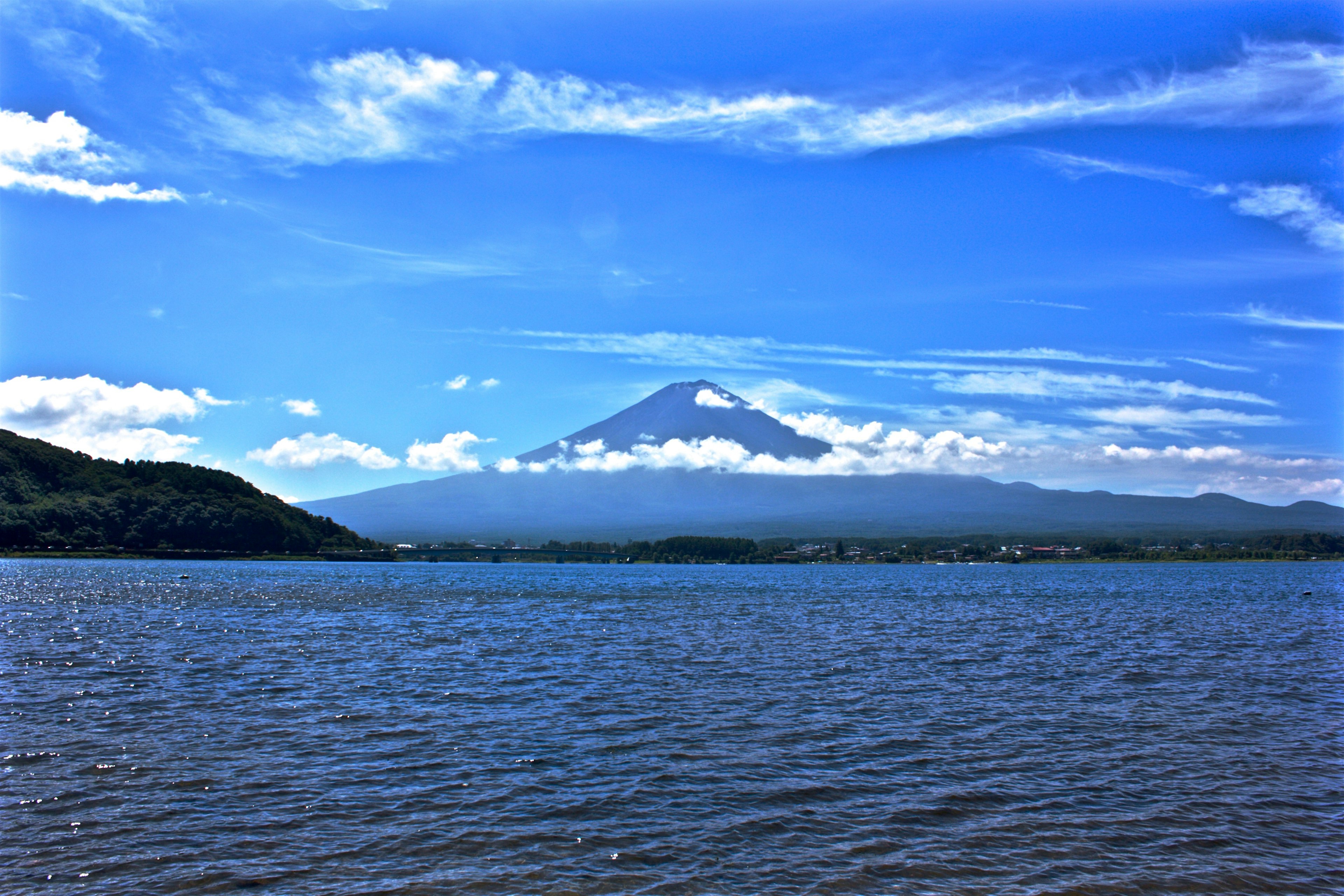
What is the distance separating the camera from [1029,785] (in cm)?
1391

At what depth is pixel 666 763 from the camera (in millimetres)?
14953

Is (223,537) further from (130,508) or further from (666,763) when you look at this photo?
(666,763)

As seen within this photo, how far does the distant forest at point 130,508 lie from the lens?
127 meters

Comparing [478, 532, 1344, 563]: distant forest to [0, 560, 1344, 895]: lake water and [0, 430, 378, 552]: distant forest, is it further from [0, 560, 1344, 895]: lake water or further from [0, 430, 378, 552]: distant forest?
[0, 560, 1344, 895]: lake water

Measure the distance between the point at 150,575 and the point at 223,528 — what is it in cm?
6504

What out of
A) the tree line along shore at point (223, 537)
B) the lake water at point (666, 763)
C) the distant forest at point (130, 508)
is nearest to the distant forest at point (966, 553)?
the tree line along shore at point (223, 537)

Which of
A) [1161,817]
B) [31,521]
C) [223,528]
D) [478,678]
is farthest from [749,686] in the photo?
[223,528]

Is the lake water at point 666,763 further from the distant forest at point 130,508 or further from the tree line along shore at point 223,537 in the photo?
the tree line along shore at point 223,537

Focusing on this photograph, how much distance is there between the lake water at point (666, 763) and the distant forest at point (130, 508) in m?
113

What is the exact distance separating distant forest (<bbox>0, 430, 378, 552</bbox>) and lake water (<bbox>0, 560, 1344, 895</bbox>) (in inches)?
4449

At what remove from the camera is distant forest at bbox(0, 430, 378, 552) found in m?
127

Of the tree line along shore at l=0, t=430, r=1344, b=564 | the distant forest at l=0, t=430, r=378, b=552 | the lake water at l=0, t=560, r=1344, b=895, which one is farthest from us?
the tree line along shore at l=0, t=430, r=1344, b=564

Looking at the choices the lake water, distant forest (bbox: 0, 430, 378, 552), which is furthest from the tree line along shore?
the lake water

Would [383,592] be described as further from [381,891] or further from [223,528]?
[223,528]
